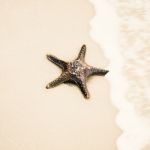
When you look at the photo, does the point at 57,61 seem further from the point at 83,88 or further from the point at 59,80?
the point at 83,88

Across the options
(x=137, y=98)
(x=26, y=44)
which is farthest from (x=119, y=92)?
(x=26, y=44)

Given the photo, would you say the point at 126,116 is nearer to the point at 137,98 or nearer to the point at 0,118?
the point at 137,98

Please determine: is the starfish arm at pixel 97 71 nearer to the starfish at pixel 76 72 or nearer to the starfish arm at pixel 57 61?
the starfish at pixel 76 72

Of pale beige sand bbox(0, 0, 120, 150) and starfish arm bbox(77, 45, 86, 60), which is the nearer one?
pale beige sand bbox(0, 0, 120, 150)

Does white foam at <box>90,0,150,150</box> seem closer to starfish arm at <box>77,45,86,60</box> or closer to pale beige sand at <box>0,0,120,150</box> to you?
pale beige sand at <box>0,0,120,150</box>

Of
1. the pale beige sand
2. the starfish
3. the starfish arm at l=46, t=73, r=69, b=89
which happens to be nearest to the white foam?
the pale beige sand

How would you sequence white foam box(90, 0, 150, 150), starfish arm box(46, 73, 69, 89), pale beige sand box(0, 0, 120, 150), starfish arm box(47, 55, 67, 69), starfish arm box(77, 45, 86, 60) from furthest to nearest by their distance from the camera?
starfish arm box(77, 45, 86, 60)
starfish arm box(47, 55, 67, 69)
starfish arm box(46, 73, 69, 89)
white foam box(90, 0, 150, 150)
pale beige sand box(0, 0, 120, 150)

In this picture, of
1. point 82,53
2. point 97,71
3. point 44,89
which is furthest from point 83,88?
point 82,53

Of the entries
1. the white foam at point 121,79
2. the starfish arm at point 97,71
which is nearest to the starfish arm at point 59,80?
the starfish arm at point 97,71

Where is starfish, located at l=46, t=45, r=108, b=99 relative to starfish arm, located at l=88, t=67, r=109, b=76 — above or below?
below
